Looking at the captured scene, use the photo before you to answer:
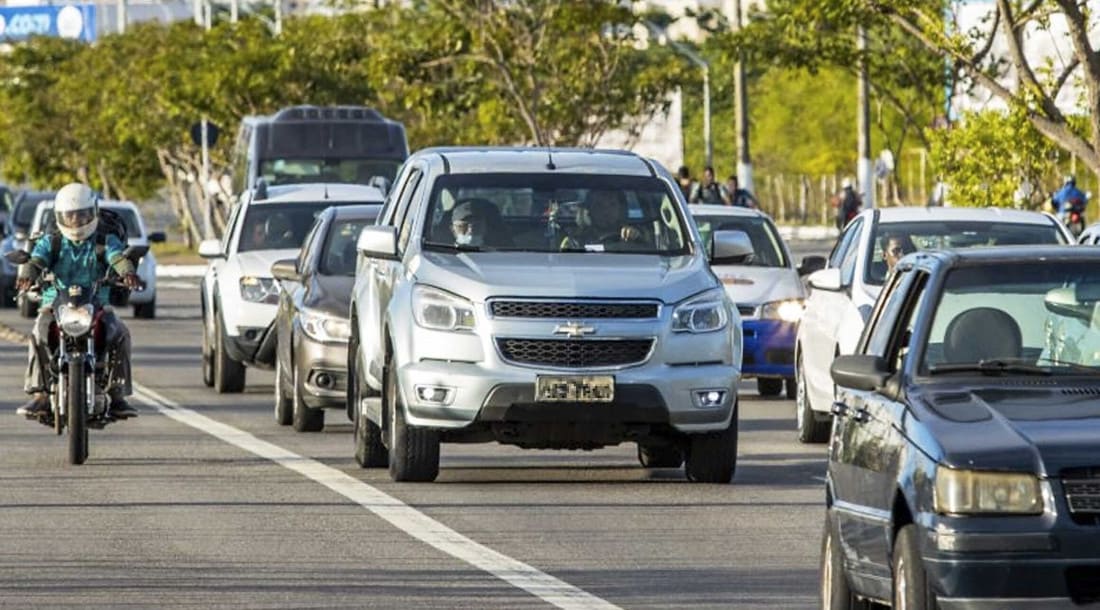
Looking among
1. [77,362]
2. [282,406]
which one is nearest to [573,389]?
[77,362]

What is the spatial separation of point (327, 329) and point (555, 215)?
3.56 meters

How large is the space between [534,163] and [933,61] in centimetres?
2990

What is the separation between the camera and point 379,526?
1459cm

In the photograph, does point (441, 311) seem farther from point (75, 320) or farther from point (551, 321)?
point (75, 320)

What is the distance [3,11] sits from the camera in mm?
167500

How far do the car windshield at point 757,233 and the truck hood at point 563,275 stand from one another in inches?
327

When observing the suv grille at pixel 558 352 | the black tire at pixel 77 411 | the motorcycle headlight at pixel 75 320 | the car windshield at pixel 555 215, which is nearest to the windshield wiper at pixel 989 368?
the suv grille at pixel 558 352

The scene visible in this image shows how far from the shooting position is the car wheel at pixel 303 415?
68.7 ft

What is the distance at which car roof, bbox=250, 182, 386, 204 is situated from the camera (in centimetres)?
2650

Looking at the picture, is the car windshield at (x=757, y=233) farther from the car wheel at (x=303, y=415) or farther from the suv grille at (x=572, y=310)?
the suv grille at (x=572, y=310)

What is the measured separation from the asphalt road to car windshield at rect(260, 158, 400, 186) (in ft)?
67.9

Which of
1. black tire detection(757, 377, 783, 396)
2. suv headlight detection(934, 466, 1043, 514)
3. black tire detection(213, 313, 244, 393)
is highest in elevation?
suv headlight detection(934, 466, 1043, 514)

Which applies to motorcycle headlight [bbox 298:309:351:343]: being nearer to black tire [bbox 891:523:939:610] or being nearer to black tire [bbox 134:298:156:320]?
black tire [bbox 891:523:939:610]

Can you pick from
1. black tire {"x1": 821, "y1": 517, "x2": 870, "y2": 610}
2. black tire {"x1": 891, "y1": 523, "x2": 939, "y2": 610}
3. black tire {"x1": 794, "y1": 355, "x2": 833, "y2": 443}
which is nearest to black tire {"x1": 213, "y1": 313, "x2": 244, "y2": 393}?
black tire {"x1": 794, "y1": 355, "x2": 833, "y2": 443}
